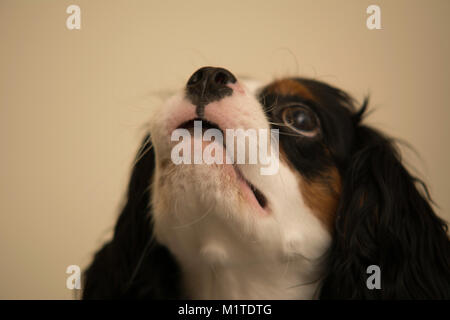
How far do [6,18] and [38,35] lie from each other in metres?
0.11

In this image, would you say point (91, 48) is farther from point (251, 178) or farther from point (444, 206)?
point (444, 206)

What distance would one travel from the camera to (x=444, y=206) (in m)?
1.63

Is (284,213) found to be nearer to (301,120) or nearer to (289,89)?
(301,120)

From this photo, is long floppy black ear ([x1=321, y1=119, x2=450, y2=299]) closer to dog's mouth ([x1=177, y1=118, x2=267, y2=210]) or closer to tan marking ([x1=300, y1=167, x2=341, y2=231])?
tan marking ([x1=300, y1=167, x2=341, y2=231])

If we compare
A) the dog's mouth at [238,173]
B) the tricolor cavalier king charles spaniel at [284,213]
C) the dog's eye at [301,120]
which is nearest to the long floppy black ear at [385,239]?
the tricolor cavalier king charles spaniel at [284,213]

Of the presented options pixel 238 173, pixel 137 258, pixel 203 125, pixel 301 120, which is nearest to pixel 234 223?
pixel 238 173

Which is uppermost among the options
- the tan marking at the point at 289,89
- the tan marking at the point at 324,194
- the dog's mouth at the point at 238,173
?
the tan marking at the point at 289,89

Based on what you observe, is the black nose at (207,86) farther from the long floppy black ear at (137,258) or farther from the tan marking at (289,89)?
the long floppy black ear at (137,258)

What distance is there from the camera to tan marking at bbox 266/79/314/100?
108cm

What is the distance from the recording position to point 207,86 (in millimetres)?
851

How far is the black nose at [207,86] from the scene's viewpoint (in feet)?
2.76

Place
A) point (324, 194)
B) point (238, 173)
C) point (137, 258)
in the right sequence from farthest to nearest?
point (137, 258), point (324, 194), point (238, 173)

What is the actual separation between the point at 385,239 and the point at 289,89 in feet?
1.53
